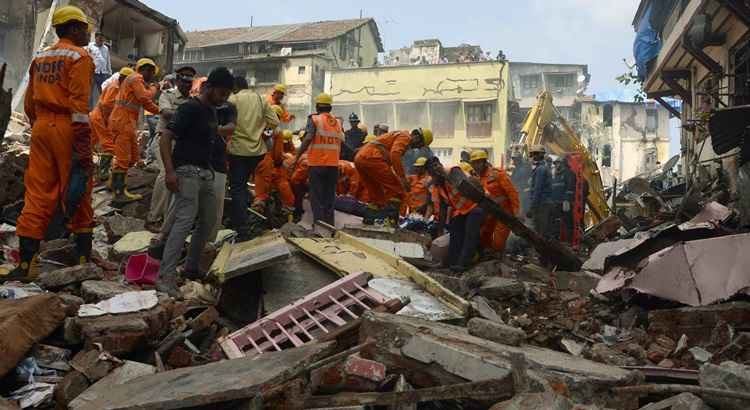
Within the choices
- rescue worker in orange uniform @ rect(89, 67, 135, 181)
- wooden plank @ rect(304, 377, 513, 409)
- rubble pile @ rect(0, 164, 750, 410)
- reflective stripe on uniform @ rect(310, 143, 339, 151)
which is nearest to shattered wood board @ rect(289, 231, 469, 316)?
rubble pile @ rect(0, 164, 750, 410)

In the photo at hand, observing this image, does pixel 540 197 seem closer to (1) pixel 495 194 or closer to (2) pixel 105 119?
(1) pixel 495 194

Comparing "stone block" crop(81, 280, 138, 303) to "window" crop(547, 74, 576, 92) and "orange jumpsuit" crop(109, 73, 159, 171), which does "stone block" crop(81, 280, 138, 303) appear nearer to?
"orange jumpsuit" crop(109, 73, 159, 171)

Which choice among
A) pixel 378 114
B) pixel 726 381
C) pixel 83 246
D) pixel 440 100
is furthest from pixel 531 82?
pixel 726 381

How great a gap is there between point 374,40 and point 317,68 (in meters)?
9.12

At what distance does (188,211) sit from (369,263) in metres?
1.36

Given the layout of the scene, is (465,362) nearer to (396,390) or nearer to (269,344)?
(396,390)

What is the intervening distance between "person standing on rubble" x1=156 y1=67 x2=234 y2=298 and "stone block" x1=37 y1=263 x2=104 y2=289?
1.42 feet

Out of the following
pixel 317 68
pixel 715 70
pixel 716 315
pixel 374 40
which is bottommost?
pixel 716 315

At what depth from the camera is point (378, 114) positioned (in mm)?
34344

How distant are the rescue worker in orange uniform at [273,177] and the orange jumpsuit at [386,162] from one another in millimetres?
1071

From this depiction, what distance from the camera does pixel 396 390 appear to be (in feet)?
8.63

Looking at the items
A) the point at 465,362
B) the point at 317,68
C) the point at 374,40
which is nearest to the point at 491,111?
the point at 317,68

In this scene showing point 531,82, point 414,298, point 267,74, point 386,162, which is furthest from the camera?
point 531,82

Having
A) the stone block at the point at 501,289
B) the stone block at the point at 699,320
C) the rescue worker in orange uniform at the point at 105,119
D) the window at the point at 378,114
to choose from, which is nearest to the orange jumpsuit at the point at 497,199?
the stone block at the point at 501,289
